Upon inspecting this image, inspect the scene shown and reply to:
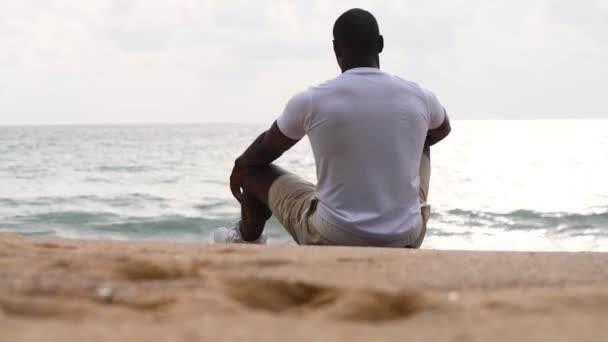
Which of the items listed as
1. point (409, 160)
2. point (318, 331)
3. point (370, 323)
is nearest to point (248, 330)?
point (318, 331)

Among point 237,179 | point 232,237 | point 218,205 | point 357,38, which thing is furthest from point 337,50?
point 218,205

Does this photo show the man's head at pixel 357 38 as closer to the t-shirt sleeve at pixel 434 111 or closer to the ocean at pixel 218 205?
the t-shirt sleeve at pixel 434 111

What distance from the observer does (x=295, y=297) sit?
139 cm

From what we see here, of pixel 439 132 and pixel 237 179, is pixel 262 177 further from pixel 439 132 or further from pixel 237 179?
pixel 439 132

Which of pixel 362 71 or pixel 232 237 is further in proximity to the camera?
pixel 232 237

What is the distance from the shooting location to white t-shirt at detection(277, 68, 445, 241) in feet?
8.79

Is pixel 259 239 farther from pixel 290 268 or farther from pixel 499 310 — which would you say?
pixel 499 310

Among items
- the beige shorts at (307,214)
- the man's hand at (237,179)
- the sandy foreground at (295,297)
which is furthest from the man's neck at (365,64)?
the sandy foreground at (295,297)

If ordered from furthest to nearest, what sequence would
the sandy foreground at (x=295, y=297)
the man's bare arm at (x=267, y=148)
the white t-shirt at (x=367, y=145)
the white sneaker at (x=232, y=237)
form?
the white sneaker at (x=232, y=237), the man's bare arm at (x=267, y=148), the white t-shirt at (x=367, y=145), the sandy foreground at (x=295, y=297)

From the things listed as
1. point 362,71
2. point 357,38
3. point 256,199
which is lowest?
point 256,199

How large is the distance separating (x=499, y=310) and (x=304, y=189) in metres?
1.93

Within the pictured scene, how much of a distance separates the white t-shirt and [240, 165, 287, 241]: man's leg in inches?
19.5

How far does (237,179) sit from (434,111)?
1.02 metres

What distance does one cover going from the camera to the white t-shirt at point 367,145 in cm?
268
